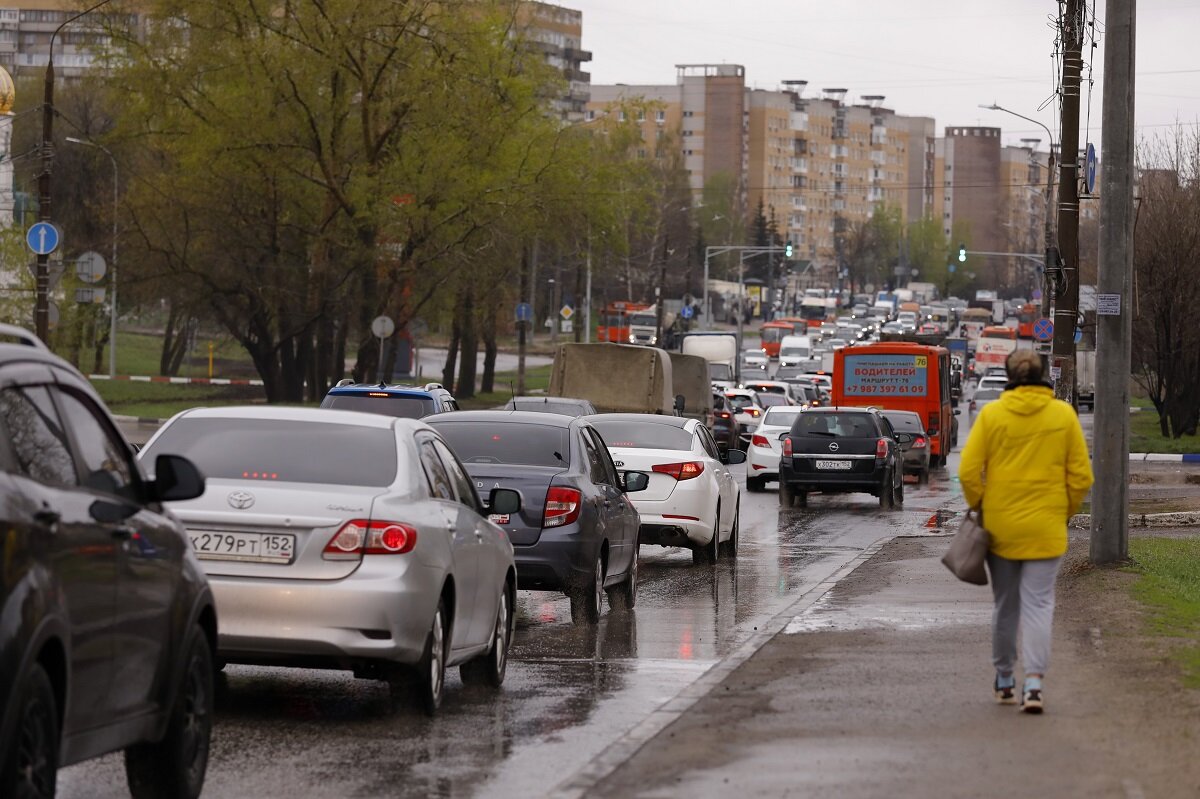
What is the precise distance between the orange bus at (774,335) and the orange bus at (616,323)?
11007 millimetres

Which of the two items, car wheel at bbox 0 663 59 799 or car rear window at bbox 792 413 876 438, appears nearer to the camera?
car wheel at bbox 0 663 59 799

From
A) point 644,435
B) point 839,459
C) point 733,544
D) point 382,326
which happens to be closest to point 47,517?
point 644,435

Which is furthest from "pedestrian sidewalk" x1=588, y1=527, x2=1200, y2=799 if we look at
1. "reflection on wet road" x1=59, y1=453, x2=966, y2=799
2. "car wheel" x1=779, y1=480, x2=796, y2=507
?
"car wheel" x1=779, y1=480, x2=796, y2=507

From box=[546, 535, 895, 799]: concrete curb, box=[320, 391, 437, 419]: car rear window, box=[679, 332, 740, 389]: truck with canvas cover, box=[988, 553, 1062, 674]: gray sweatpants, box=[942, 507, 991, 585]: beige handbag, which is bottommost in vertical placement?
box=[546, 535, 895, 799]: concrete curb

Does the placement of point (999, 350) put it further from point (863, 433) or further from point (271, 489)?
point (271, 489)

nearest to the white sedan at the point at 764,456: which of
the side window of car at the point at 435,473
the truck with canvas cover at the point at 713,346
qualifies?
the side window of car at the point at 435,473

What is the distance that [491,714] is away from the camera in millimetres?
9852

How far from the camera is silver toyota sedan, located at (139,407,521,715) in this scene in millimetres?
9016

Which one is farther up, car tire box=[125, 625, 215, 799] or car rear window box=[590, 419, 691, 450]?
Result: car rear window box=[590, 419, 691, 450]

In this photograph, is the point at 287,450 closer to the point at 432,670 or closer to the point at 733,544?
the point at 432,670

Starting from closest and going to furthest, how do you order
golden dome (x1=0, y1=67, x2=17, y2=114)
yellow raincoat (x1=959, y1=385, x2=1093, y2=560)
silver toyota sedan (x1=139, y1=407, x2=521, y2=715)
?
silver toyota sedan (x1=139, y1=407, x2=521, y2=715)
yellow raincoat (x1=959, y1=385, x2=1093, y2=560)
golden dome (x1=0, y1=67, x2=17, y2=114)

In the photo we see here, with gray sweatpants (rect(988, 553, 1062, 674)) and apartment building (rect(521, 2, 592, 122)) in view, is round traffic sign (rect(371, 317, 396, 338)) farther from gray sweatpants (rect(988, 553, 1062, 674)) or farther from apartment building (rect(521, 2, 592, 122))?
apartment building (rect(521, 2, 592, 122))

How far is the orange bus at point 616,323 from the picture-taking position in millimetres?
110000

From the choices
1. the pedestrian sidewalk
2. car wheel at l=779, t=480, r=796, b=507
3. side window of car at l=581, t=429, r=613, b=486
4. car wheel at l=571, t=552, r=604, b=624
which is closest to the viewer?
the pedestrian sidewalk
